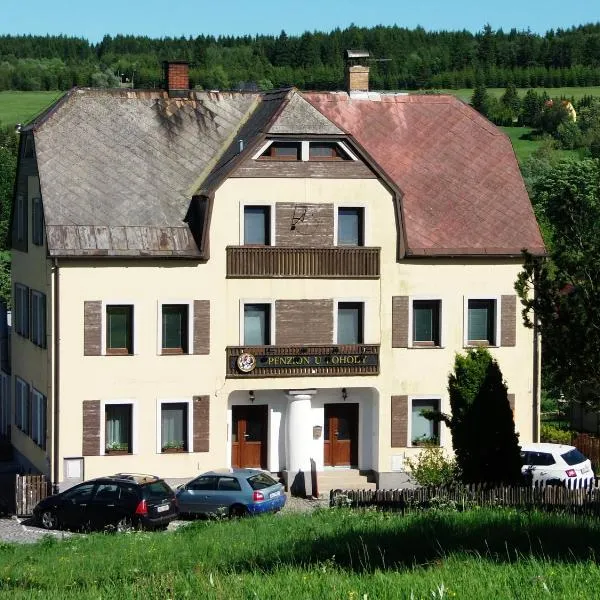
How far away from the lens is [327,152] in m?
39.8

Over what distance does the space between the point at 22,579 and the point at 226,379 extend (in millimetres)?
17688

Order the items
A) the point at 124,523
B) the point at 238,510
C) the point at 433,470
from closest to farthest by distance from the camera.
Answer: the point at 124,523 → the point at 238,510 → the point at 433,470

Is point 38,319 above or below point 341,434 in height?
above

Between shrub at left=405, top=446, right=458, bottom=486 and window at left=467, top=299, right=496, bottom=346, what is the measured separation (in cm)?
400

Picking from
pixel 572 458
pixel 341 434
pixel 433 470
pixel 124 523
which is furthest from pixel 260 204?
pixel 572 458

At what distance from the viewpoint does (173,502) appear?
34.2m

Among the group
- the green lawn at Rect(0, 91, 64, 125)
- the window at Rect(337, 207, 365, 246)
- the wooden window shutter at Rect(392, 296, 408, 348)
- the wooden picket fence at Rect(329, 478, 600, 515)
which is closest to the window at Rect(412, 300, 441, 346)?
the wooden window shutter at Rect(392, 296, 408, 348)

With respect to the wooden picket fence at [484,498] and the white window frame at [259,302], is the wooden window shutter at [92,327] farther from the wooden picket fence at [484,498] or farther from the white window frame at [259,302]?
the wooden picket fence at [484,498]

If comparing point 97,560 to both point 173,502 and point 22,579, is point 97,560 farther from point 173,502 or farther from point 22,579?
point 173,502

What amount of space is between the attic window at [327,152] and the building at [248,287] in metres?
0.04

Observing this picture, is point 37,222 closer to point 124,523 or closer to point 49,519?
point 49,519

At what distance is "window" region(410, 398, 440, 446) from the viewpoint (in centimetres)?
4109

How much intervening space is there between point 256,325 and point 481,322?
6521 millimetres

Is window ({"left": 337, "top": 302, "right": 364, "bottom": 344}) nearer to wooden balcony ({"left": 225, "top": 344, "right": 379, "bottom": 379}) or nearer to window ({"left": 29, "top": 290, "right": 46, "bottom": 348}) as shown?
wooden balcony ({"left": 225, "top": 344, "right": 379, "bottom": 379})
